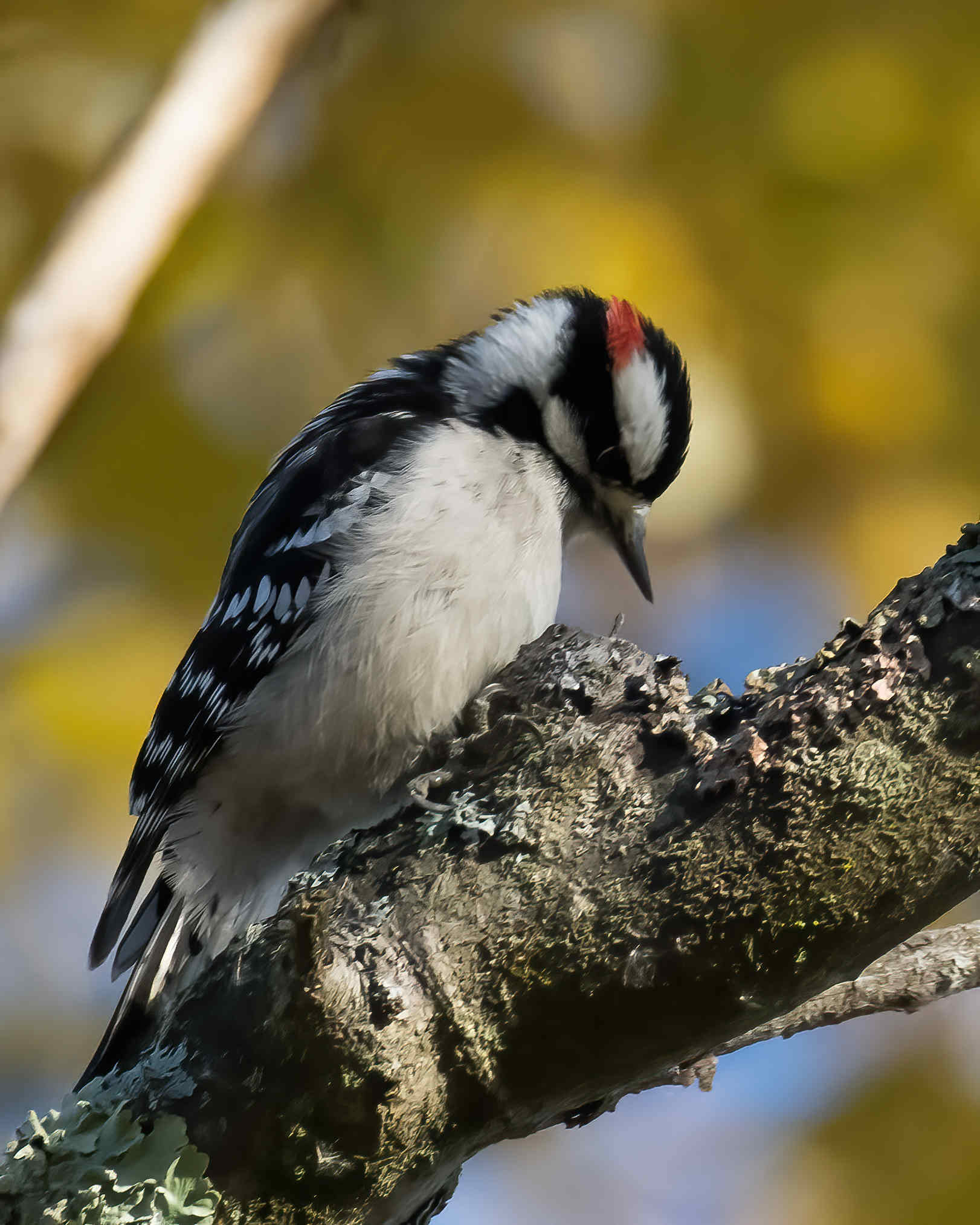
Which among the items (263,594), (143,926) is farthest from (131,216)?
(143,926)

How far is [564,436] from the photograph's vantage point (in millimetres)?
2668

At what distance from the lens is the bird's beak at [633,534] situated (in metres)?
2.73

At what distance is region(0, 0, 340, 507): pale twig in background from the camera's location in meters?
2.60

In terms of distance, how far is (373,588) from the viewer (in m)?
2.33

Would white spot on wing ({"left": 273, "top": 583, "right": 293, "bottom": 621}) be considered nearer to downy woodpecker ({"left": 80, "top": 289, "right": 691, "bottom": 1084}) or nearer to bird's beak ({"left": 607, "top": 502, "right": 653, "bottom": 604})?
downy woodpecker ({"left": 80, "top": 289, "right": 691, "bottom": 1084})

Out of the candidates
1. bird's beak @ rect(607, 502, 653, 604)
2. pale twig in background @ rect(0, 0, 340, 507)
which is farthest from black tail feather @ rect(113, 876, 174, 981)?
bird's beak @ rect(607, 502, 653, 604)

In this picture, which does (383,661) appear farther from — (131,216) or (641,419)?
(131,216)

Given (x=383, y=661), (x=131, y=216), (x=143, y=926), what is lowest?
(x=143, y=926)

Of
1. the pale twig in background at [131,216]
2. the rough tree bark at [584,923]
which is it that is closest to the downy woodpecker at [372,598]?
the pale twig in background at [131,216]

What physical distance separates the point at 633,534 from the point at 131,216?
1307 millimetres

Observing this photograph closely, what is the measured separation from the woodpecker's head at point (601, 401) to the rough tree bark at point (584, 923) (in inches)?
44.8

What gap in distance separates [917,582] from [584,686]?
0.45 meters

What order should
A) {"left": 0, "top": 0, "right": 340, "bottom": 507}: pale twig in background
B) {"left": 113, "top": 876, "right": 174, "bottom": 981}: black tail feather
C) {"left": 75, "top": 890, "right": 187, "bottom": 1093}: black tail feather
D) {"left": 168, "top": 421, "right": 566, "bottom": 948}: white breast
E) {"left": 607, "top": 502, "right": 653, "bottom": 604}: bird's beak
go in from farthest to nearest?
{"left": 607, "top": 502, "right": 653, "bottom": 604}: bird's beak, {"left": 0, "top": 0, "right": 340, "bottom": 507}: pale twig in background, {"left": 113, "top": 876, "right": 174, "bottom": 981}: black tail feather, {"left": 168, "top": 421, "right": 566, "bottom": 948}: white breast, {"left": 75, "top": 890, "right": 187, "bottom": 1093}: black tail feather

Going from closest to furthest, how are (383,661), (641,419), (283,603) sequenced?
(383,661), (283,603), (641,419)
